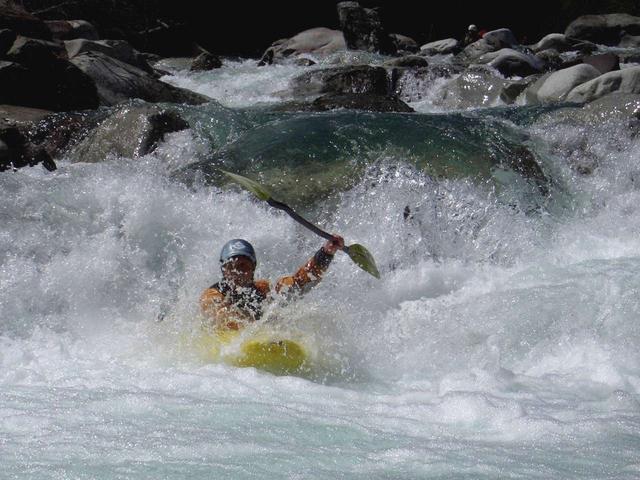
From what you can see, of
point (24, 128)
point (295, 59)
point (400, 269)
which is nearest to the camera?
point (400, 269)

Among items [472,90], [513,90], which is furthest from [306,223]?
[472,90]

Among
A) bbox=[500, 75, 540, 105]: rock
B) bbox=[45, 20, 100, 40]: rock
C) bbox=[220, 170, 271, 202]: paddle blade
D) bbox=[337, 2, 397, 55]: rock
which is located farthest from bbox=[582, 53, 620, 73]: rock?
bbox=[45, 20, 100, 40]: rock

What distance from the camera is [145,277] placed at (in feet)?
20.2

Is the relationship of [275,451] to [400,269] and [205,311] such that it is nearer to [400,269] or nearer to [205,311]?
[205,311]

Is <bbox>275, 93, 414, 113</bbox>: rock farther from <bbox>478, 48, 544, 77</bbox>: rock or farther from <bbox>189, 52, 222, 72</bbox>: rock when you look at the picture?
<bbox>189, 52, 222, 72</bbox>: rock

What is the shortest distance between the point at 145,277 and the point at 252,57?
15.2 m

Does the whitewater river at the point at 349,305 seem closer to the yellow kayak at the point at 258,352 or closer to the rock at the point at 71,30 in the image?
the yellow kayak at the point at 258,352

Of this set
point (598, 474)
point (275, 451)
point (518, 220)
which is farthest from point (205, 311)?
point (518, 220)

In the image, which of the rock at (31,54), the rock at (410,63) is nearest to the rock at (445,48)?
the rock at (410,63)

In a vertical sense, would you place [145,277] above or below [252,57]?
below

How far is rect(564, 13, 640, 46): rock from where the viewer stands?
19.1 meters

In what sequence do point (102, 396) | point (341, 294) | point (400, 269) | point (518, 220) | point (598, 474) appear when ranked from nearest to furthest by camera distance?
point (598, 474)
point (102, 396)
point (341, 294)
point (400, 269)
point (518, 220)

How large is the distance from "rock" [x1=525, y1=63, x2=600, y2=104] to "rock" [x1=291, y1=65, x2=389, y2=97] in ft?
8.30

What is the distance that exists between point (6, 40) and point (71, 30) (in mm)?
5813
